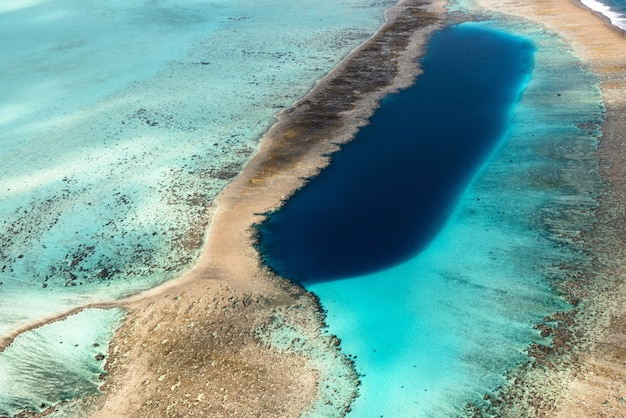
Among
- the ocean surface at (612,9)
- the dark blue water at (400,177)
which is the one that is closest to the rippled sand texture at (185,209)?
the dark blue water at (400,177)

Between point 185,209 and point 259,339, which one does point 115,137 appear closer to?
point 185,209

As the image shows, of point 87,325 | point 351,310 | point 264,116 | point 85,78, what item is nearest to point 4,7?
point 85,78

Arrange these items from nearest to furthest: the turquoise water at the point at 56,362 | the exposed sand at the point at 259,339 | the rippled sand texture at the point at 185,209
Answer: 1. the exposed sand at the point at 259,339
2. the turquoise water at the point at 56,362
3. the rippled sand texture at the point at 185,209

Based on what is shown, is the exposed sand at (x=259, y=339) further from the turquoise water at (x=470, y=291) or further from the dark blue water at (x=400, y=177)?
the dark blue water at (x=400, y=177)

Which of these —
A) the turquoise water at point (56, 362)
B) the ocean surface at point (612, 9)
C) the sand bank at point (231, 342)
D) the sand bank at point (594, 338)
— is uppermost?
the ocean surface at point (612, 9)

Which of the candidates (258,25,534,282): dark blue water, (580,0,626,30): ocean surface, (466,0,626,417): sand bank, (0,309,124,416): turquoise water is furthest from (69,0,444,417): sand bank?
(580,0,626,30): ocean surface

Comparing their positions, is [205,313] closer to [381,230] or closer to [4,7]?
[381,230]
